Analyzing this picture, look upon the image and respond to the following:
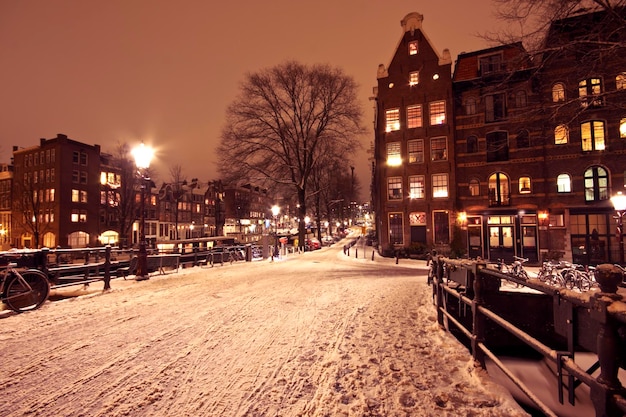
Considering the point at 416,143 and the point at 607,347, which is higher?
the point at 416,143

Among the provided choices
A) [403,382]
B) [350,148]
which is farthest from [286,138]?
[403,382]

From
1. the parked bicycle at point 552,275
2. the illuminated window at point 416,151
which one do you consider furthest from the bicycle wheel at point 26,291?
the illuminated window at point 416,151

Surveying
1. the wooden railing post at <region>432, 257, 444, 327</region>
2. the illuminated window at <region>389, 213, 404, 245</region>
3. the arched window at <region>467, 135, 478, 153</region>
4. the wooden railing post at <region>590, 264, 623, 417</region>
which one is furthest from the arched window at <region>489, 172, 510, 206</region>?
the wooden railing post at <region>590, 264, 623, 417</region>

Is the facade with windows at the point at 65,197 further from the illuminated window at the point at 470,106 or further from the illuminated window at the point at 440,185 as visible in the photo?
the illuminated window at the point at 470,106

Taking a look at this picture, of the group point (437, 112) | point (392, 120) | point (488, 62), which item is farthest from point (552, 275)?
point (488, 62)

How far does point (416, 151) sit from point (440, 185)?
347 centimetres

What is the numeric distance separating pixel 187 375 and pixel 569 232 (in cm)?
2658

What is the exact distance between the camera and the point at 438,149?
25.8m

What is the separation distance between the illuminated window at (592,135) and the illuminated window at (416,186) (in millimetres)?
10861

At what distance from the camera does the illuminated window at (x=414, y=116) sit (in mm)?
26453

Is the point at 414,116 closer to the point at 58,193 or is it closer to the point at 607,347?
the point at 607,347

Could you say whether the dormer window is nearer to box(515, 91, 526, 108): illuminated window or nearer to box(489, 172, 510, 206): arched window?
box(515, 91, 526, 108): illuminated window

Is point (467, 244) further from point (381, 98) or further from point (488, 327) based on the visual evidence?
point (488, 327)

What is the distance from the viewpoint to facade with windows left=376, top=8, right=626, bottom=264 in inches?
Result: 840
